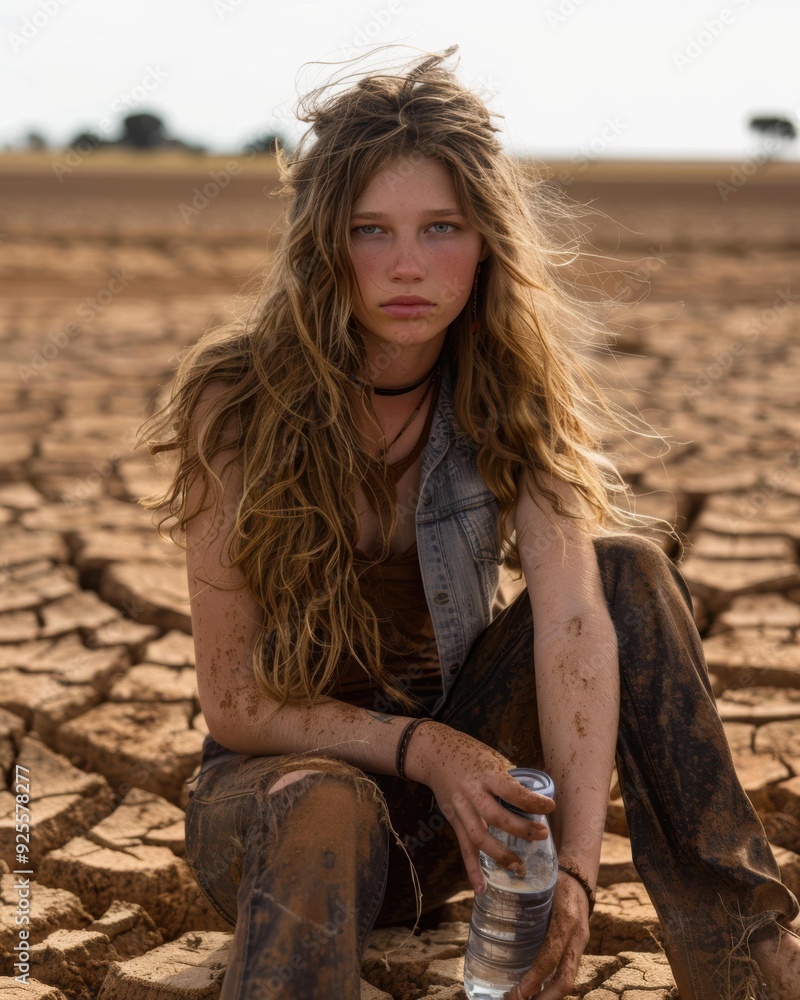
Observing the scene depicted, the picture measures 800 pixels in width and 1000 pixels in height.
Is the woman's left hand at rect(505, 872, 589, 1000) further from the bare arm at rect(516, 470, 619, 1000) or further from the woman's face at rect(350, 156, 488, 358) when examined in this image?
the woman's face at rect(350, 156, 488, 358)

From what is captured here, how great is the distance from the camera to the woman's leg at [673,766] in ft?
4.83

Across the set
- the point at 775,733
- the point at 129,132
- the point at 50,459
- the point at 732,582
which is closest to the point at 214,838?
the point at 775,733

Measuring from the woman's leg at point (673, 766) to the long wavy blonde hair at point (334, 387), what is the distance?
5.8 inches

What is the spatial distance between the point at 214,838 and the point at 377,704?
1.19 feet

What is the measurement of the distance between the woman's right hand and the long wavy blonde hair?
0.19 metres

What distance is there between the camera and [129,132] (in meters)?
28.0

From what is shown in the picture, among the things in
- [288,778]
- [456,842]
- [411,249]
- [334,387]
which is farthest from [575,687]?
[411,249]

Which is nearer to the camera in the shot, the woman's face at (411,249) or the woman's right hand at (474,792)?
the woman's right hand at (474,792)

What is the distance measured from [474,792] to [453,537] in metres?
0.49
